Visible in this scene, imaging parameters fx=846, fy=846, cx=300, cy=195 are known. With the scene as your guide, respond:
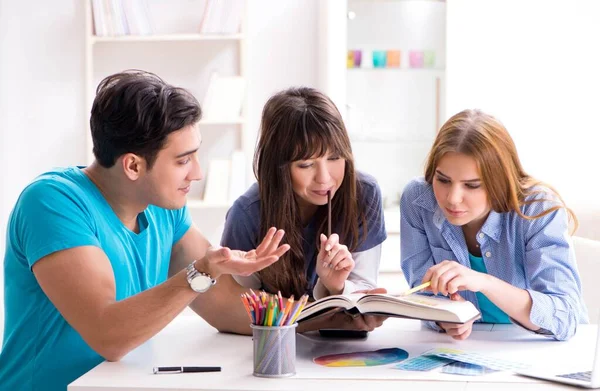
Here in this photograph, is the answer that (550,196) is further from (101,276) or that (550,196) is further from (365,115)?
(365,115)

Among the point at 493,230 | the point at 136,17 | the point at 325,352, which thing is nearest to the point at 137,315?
the point at 325,352

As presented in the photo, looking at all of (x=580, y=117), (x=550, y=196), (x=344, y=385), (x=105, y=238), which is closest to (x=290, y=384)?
(x=344, y=385)

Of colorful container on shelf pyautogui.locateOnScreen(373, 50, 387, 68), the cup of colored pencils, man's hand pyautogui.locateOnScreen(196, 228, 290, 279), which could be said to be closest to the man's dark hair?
Answer: man's hand pyautogui.locateOnScreen(196, 228, 290, 279)

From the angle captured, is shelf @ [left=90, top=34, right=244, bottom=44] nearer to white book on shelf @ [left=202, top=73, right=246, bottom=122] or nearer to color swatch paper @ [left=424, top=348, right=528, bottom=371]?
white book on shelf @ [left=202, top=73, right=246, bottom=122]

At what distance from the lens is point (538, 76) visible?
3777mm

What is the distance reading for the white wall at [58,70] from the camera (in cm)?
385

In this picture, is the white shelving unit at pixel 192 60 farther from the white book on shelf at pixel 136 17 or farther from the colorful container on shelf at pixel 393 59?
the colorful container on shelf at pixel 393 59

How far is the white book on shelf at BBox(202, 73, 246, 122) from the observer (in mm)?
3703

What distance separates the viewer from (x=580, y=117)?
383cm

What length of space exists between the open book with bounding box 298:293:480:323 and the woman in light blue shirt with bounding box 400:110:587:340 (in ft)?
0.45

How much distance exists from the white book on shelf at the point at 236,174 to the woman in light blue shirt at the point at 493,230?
5.50ft

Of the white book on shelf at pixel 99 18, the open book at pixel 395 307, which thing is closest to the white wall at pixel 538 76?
the white book on shelf at pixel 99 18

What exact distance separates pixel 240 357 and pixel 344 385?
278 mm

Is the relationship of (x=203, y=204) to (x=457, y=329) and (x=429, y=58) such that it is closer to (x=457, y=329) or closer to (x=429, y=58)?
(x=429, y=58)
